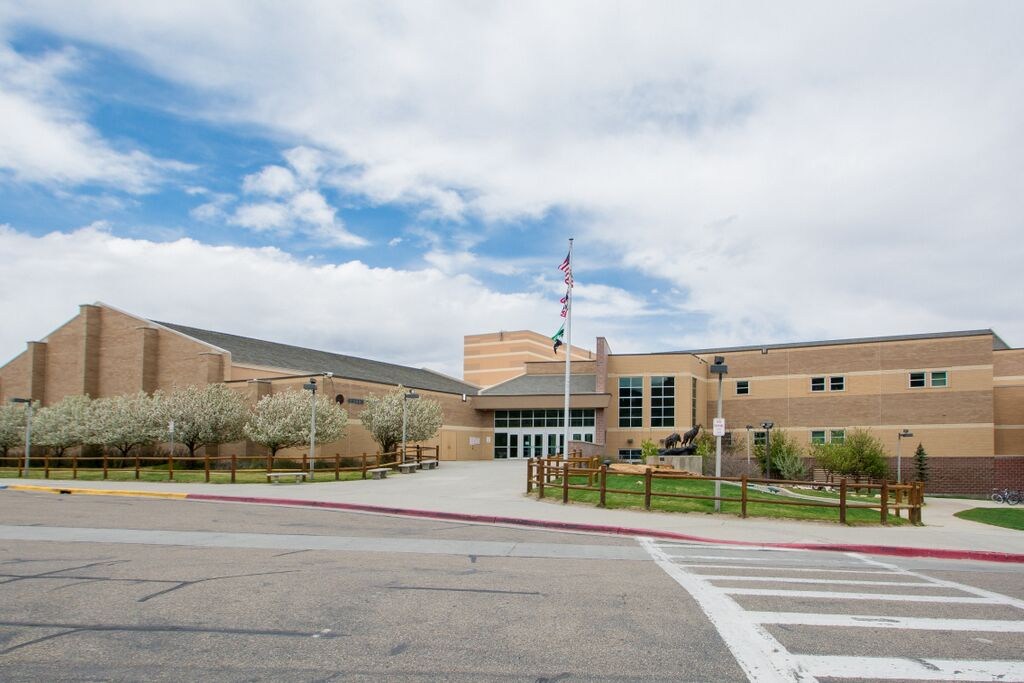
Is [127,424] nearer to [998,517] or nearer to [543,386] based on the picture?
[543,386]

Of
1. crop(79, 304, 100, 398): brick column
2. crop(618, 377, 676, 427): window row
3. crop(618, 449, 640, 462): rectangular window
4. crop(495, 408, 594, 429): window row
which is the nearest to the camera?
crop(79, 304, 100, 398): brick column

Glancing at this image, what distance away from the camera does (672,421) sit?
57969 millimetres

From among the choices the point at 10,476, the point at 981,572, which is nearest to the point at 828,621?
the point at 981,572

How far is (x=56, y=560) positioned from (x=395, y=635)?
22.6 ft

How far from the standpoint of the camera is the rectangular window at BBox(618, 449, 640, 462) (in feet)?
194

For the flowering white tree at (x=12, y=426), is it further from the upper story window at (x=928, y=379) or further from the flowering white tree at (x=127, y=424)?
the upper story window at (x=928, y=379)

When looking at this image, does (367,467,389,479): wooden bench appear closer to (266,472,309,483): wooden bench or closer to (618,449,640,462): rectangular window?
(266,472,309,483): wooden bench

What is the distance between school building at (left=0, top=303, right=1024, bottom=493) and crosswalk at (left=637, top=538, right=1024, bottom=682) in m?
37.3

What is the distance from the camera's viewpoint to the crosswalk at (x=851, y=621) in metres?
6.78

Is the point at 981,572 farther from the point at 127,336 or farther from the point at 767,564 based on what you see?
the point at 127,336

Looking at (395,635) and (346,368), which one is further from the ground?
(346,368)

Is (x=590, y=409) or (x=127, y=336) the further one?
(x=590, y=409)

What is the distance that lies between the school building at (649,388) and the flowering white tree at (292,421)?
4898 mm

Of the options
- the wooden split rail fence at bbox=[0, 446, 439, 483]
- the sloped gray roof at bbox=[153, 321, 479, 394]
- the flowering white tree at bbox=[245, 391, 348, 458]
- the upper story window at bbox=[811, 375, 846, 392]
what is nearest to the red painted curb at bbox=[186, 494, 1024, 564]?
the wooden split rail fence at bbox=[0, 446, 439, 483]
